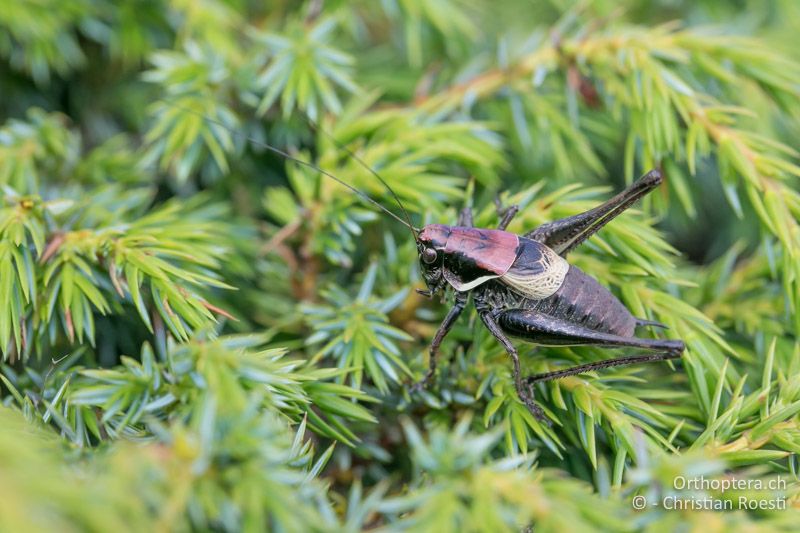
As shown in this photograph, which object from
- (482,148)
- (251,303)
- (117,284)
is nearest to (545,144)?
(482,148)

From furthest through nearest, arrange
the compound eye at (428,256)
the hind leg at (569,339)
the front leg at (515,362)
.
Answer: the compound eye at (428,256)
the hind leg at (569,339)
the front leg at (515,362)

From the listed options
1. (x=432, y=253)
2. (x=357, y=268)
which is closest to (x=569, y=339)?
(x=432, y=253)

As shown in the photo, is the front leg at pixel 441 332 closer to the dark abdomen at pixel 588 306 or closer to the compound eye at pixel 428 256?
the compound eye at pixel 428 256

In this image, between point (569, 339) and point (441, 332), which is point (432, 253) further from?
point (569, 339)

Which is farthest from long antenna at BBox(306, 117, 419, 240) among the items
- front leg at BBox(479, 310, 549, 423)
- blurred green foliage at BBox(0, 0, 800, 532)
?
front leg at BBox(479, 310, 549, 423)

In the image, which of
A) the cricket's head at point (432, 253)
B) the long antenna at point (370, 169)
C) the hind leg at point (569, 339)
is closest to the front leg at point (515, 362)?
the hind leg at point (569, 339)

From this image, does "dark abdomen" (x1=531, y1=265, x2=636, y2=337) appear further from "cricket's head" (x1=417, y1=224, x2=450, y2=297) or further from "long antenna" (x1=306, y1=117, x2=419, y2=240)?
"long antenna" (x1=306, y1=117, x2=419, y2=240)

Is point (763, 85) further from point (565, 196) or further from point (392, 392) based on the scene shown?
point (392, 392)
